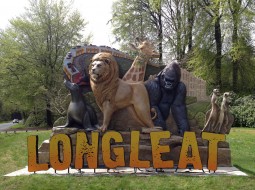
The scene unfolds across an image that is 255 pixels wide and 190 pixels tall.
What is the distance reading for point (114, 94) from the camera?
9.69m

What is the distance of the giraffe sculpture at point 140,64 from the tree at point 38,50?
54.5 feet

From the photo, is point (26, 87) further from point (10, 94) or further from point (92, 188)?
point (92, 188)

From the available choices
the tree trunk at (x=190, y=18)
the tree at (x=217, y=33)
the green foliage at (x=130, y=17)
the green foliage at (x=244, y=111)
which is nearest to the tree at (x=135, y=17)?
the green foliage at (x=130, y=17)

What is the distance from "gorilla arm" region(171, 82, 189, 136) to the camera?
9.80 meters

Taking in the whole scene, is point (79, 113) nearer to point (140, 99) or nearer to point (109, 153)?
point (109, 153)

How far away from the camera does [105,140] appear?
8.98 meters

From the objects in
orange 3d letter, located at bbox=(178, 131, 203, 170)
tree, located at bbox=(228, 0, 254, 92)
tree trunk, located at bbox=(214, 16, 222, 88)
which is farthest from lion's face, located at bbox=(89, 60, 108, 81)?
tree trunk, located at bbox=(214, 16, 222, 88)

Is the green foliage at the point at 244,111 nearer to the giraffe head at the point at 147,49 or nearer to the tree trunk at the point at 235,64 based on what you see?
the tree trunk at the point at 235,64

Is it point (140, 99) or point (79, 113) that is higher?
point (140, 99)

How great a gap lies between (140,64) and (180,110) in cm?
163

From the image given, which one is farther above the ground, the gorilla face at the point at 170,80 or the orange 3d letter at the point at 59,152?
the gorilla face at the point at 170,80

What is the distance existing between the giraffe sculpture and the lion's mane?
443 millimetres

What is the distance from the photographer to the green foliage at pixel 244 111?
2145 centimetres

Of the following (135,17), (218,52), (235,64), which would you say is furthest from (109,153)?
(135,17)
